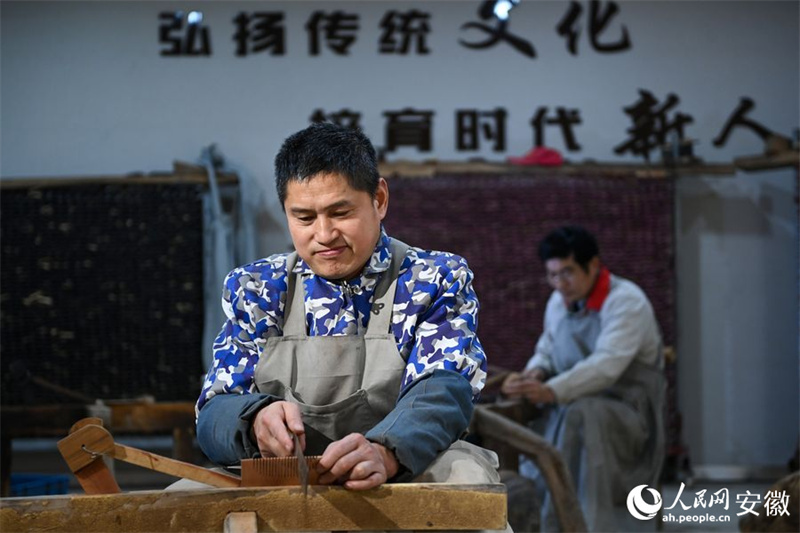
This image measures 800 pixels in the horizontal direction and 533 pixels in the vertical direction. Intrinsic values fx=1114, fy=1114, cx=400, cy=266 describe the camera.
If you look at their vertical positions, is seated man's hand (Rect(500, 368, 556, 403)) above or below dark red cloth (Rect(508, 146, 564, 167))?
below

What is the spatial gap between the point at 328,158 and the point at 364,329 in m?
→ 0.42

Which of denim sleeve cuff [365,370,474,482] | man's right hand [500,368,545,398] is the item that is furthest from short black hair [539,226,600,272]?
denim sleeve cuff [365,370,474,482]

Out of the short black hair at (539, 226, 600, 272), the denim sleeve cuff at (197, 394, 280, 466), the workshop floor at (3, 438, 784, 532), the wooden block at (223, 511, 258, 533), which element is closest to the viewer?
the wooden block at (223, 511, 258, 533)

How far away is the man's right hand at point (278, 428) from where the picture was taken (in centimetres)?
224

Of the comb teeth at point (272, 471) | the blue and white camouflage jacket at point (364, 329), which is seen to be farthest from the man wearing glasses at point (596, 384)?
the comb teeth at point (272, 471)

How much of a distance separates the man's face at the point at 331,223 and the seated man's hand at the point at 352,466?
524 millimetres

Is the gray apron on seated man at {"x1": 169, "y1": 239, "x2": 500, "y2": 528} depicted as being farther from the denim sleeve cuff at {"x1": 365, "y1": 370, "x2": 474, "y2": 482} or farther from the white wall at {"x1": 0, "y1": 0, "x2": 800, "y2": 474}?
the white wall at {"x1": 0, "y1": 0, "x2": 800, "y2": 474}

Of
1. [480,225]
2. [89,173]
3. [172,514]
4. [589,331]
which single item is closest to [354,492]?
[172,514]

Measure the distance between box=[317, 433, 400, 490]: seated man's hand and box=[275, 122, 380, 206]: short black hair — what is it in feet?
2.10

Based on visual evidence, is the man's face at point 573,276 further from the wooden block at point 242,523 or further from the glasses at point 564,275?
the wooden block at point 242,523

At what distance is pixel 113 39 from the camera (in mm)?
7234

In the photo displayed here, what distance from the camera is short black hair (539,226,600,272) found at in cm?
603

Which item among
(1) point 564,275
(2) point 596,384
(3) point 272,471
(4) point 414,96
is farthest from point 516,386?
(3) point 272,471

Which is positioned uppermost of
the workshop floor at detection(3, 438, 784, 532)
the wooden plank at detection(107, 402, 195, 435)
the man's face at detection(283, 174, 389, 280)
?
the man's face at detection(283, 174, 389, 280)
